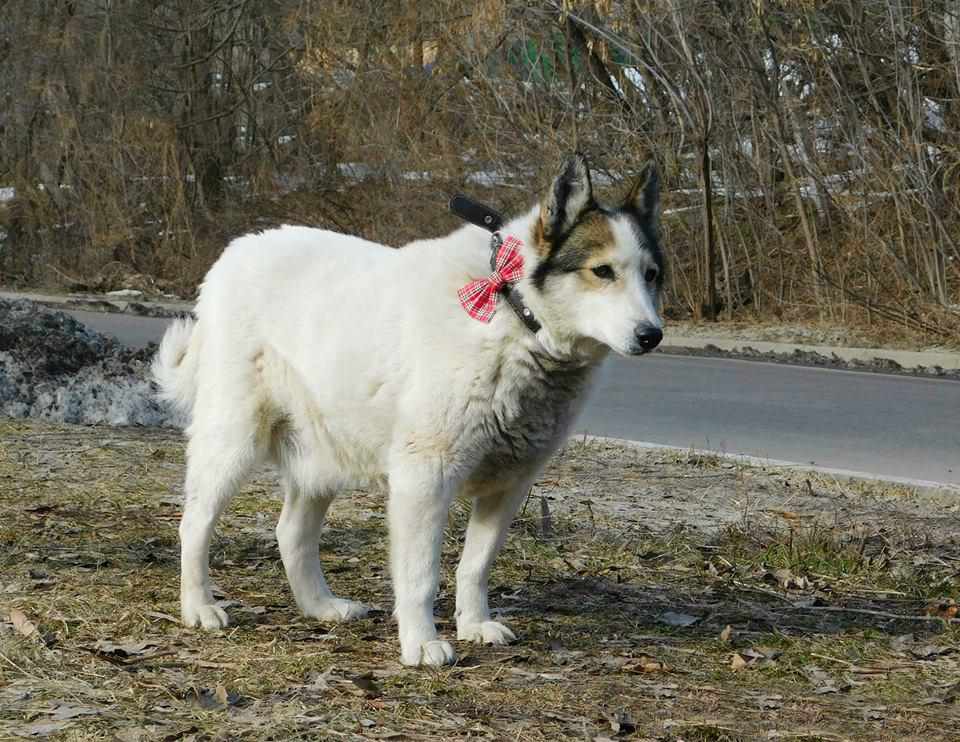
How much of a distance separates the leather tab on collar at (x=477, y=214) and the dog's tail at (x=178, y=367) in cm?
138

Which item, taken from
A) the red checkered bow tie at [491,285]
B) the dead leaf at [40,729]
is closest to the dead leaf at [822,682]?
the red checkered bow tie at [491,285]

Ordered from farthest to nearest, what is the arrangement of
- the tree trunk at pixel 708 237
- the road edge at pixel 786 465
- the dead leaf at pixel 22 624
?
the tree trunk at pixel 708 237 → the road edge at pixel 786 465 → the dead leaf at pixel 22 624

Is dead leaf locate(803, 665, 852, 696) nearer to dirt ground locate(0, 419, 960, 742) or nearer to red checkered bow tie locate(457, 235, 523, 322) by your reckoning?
dirt ground locate(0, 419, 960, 742)

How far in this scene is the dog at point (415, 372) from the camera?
17.1ft

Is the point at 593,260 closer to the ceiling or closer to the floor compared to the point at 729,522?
closer to the ceiling

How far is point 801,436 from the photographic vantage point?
36.6 ft

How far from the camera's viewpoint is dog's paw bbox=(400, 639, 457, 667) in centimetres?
516

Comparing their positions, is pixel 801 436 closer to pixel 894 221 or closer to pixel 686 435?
pixel 686 435

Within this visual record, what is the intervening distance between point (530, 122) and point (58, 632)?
53.0ft

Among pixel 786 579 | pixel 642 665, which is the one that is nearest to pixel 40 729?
pixel 642 665

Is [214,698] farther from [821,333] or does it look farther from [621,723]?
[821,333]

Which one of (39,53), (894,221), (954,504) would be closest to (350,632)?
(954,504)

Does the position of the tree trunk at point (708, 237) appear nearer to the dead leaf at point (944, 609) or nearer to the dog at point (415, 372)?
the dead leaf at point (944, 609)

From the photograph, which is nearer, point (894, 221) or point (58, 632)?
point (58, 632)
